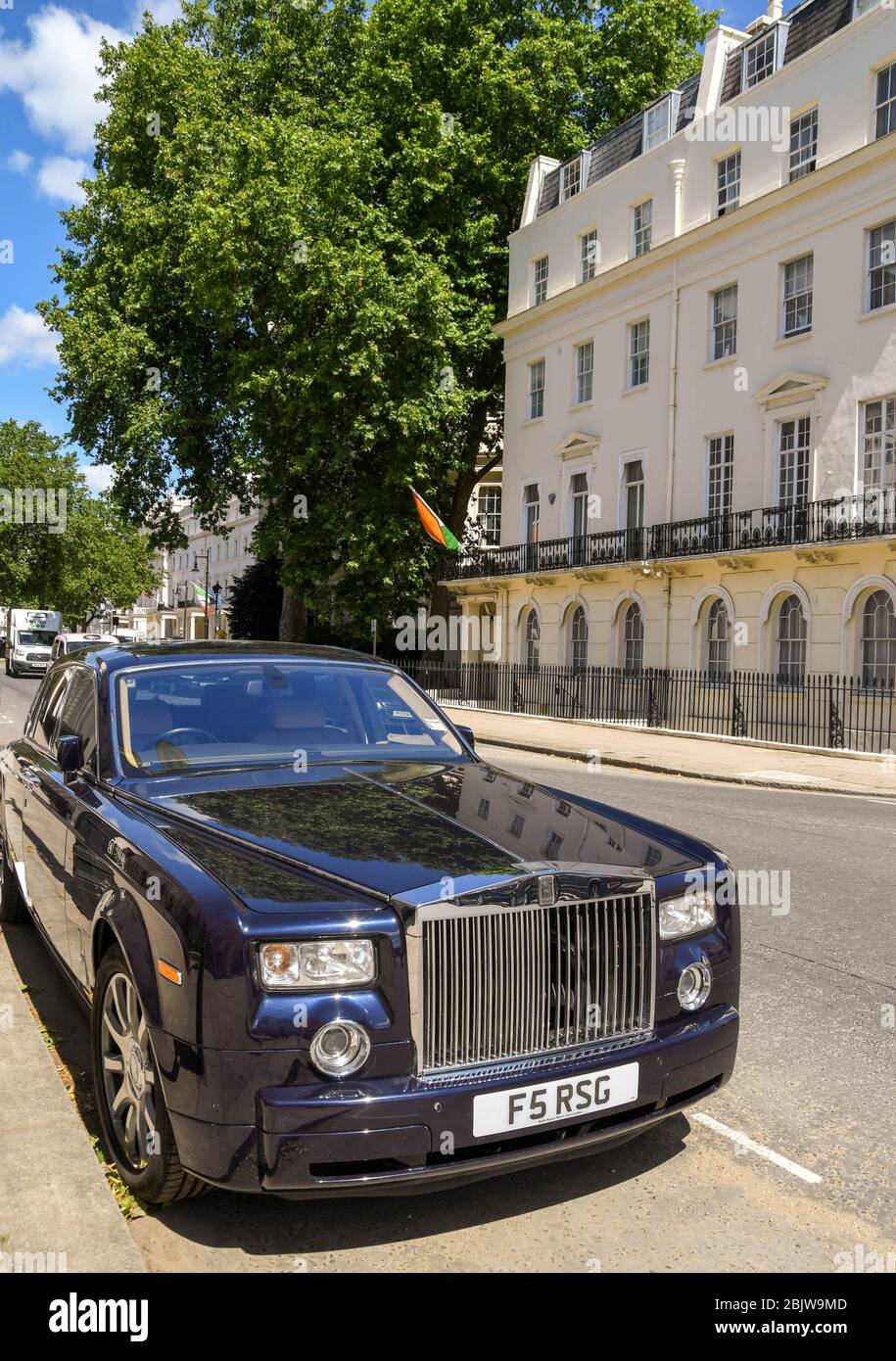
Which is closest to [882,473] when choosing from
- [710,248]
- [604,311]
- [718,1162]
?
[710,248]

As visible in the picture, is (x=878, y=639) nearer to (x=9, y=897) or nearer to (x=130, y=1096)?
(x=9, y=897)

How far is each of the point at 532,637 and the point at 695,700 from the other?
991cm

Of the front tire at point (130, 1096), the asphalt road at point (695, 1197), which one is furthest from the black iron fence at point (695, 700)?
the front tire at point (130, 1096)

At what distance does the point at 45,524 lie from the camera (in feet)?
227

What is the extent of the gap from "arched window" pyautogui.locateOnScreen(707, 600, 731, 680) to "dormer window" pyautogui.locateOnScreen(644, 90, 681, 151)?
40.5 ft

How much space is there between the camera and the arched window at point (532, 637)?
34.7 meters

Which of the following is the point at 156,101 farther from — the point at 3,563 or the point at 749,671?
the point at 3,563

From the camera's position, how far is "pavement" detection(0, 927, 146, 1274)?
2768 millimetres

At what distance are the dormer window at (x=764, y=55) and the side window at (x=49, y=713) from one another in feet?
84.5

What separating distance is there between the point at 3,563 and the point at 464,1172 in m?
70.9

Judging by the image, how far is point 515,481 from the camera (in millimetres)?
35875

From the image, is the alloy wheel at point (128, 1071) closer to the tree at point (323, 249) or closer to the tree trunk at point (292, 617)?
the tree at point (323, 249)

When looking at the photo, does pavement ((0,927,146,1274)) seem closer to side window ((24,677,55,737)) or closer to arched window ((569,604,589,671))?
side window ((24,677,55,737))

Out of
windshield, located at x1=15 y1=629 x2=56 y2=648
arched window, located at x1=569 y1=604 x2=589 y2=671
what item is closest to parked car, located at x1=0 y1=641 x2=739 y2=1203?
arched window, located at x1=569 y1=604 x2=589 y2=671
